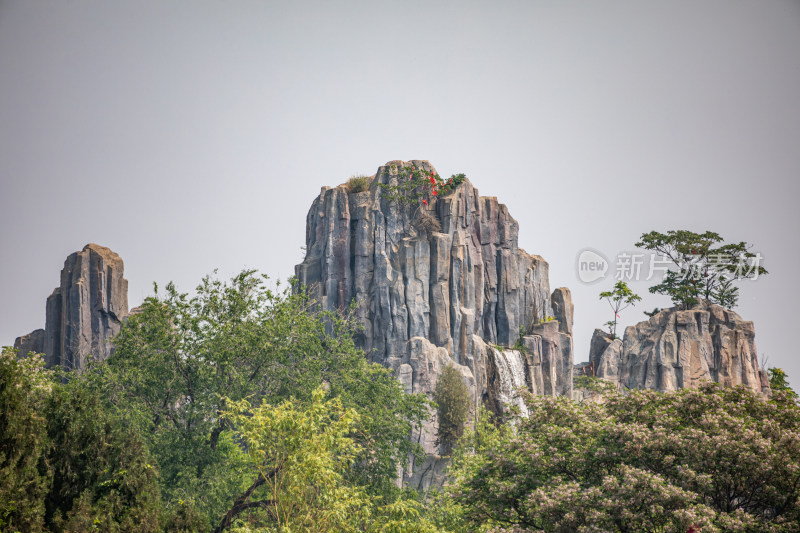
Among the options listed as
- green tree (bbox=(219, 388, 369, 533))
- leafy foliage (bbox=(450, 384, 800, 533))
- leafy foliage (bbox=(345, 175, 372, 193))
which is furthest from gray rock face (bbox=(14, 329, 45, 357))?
leafy foliage (bbox=(450, 384, 800, 533))

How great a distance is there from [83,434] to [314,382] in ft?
38.2

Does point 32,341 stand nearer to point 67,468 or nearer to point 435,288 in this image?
point 435,288

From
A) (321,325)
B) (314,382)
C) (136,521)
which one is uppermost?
(321,325)

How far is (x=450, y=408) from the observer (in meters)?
42.5

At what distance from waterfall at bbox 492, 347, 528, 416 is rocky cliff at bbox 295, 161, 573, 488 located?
7 cm

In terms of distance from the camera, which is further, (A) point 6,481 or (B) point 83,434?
(B) point 83,434

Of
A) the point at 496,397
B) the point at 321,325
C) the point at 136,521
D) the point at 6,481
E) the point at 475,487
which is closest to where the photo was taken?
the point at 6,481

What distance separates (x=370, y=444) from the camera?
85.4ft

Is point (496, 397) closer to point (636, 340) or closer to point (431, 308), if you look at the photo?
point (431, 308)

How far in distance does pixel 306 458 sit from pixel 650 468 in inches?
301

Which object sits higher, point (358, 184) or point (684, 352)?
point (358, 184)

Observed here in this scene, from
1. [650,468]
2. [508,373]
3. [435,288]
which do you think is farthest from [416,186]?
[650,468]

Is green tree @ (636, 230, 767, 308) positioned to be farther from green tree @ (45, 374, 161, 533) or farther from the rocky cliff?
green tree @ (45, 374, 161, 533)

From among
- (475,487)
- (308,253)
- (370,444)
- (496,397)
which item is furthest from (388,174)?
(475,487)
